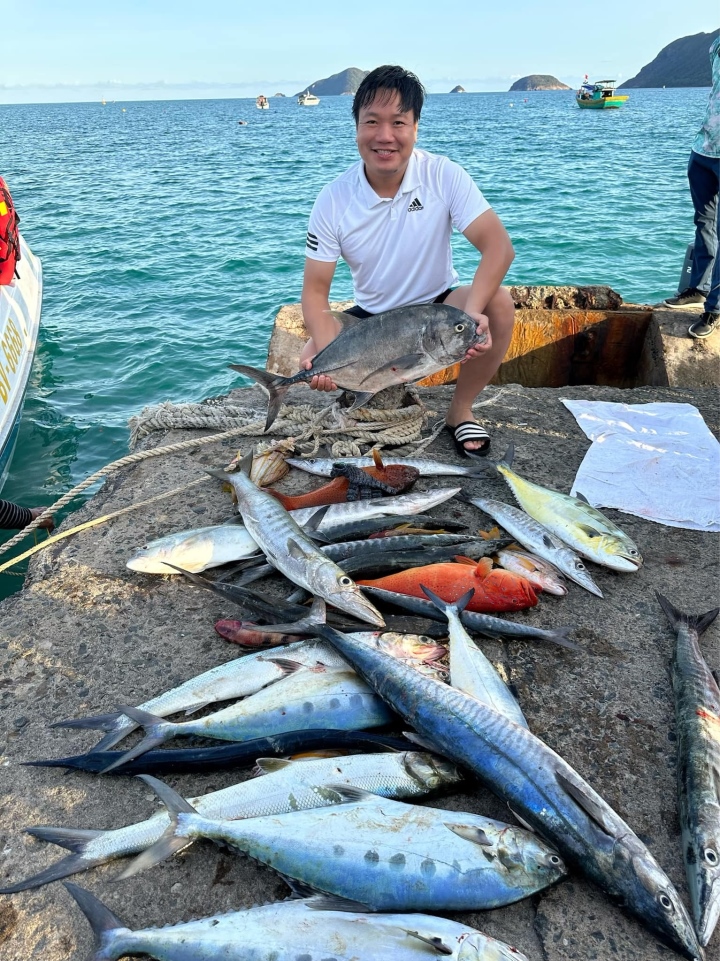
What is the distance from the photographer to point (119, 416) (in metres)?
8.59

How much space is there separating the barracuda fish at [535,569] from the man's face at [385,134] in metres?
2.43

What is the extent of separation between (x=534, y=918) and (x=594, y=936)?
0.55 feet

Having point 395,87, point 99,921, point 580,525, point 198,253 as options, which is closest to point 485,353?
point 580,525

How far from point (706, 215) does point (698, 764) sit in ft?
18.9

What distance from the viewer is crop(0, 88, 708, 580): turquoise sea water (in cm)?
920

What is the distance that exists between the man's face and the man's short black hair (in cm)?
3

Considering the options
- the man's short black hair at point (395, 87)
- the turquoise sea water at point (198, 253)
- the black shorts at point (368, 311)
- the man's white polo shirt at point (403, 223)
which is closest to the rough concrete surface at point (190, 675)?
the black shorts at point (368, 311)

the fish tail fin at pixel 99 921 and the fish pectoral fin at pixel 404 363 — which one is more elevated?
the fish pectoral fin at pixel 404 363

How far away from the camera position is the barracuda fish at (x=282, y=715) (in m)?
2.27

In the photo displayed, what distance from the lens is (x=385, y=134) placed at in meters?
3.63

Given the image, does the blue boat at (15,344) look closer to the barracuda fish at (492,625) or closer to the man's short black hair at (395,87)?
the man's short black hair at (395,87)

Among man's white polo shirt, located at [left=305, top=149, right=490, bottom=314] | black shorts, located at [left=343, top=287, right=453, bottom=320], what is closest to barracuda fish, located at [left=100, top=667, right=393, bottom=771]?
black shorts, located at [left=343, top=287, right=453, bottom=320]

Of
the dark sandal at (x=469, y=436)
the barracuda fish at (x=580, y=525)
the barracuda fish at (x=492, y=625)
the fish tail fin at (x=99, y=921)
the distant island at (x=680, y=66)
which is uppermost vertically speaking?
the distant island at (x=680, y=66)

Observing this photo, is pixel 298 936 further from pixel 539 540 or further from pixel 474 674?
pixel 539 540
